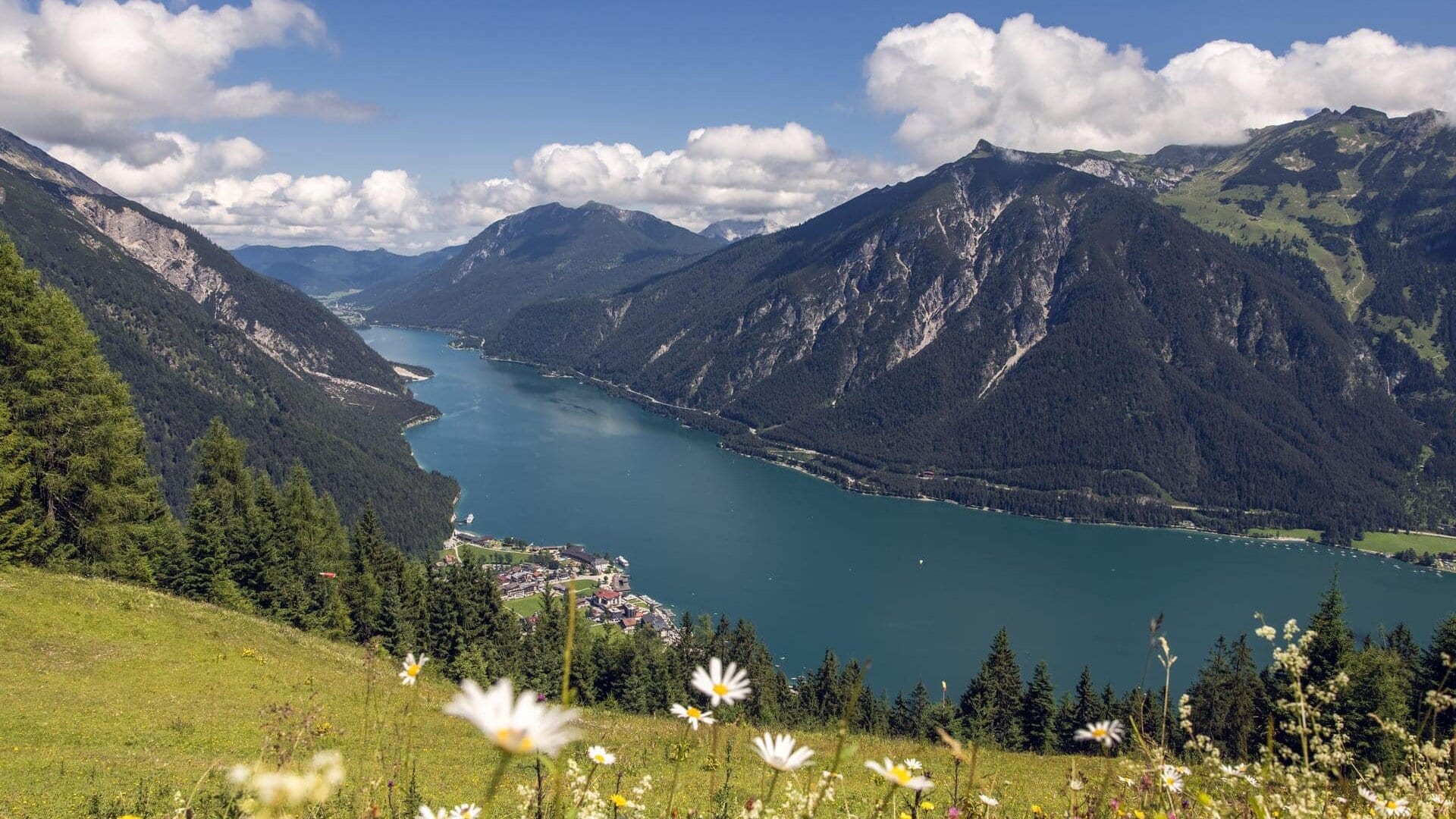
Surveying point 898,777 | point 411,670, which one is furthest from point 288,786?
point 411,670

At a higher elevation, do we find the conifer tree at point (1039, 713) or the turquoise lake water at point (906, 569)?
the conifer tree at point (1039, 713)

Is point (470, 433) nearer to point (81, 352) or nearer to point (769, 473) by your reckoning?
point (769, 473)

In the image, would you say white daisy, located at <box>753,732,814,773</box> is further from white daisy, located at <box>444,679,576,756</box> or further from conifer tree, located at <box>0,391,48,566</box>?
conifer tree, located at <box>0,391,48,566</box>

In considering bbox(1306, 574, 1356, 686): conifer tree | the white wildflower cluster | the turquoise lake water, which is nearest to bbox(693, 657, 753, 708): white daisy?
the white wildflower cluster

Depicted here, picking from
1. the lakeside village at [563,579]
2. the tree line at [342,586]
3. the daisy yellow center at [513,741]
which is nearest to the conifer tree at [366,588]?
the tree line at [342,586]

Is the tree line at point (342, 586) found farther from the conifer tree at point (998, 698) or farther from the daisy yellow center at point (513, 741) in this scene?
the daisy yellow center at point (513, 741)

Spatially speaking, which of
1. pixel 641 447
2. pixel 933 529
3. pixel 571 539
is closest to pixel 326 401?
pixel 641 447

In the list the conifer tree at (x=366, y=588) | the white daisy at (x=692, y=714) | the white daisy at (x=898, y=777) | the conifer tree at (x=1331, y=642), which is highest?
the white daisy at (x=898, y=777)
